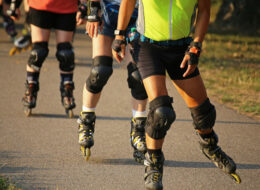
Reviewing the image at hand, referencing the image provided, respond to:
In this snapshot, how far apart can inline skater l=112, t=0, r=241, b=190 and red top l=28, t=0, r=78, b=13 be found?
6.69ft

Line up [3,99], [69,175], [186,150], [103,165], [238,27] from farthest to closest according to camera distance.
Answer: [238,27] → [3,99] → [186,150] → [103,165] → [69,175]

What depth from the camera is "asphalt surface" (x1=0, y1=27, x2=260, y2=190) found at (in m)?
4.38

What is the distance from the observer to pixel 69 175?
176 inches

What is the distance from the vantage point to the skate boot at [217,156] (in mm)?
4266

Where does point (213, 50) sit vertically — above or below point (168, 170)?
below

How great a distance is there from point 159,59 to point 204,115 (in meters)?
0.57

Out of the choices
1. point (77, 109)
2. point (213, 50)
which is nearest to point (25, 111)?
point (77, 109)

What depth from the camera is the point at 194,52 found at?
4.05 meters

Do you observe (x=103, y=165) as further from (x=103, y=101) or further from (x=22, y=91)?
(x=22, y=91)

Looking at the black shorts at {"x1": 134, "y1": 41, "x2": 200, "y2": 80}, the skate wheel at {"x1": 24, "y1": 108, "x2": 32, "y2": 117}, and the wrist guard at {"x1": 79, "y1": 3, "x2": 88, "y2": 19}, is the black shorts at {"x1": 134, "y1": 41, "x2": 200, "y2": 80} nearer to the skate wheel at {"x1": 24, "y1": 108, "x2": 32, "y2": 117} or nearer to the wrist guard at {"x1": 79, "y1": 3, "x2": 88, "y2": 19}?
the wrist guard at {"x1": 79, "y1": 3, "x2": 88, "y2": 19}

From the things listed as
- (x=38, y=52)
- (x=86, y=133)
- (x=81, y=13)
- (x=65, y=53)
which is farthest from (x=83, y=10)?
(x=86, y=133)

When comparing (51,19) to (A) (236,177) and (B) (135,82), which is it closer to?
(B) (135,82)

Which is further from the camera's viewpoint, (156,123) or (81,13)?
(81,13)

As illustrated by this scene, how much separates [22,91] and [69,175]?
11.5 feet
